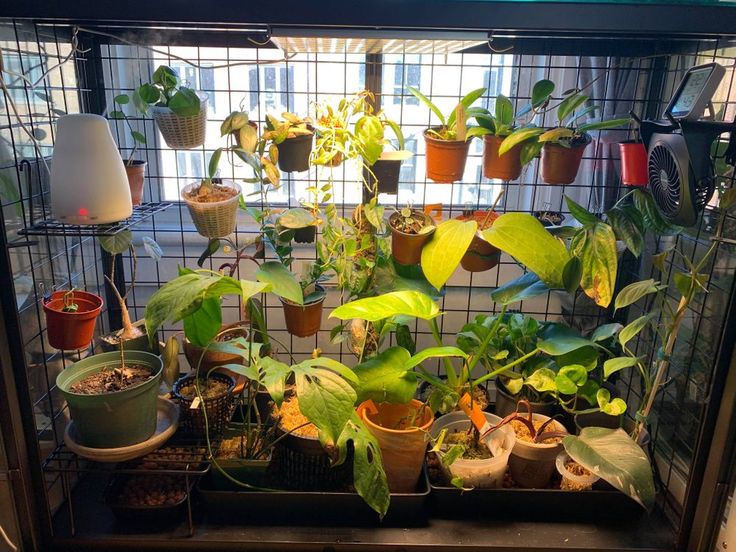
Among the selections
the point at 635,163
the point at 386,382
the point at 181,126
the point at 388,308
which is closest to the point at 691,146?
the point at 635,163

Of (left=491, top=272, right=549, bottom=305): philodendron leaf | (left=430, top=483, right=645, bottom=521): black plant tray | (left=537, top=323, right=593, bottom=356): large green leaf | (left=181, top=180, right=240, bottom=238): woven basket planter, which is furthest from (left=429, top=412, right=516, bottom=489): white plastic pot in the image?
(left=181, top=180, right=240, bottom=238): woven basket planter

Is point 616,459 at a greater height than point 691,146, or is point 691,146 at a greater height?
point 691,146

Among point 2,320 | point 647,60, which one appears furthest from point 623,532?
point 2,320

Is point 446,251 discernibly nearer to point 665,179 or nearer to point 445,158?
point 445,158

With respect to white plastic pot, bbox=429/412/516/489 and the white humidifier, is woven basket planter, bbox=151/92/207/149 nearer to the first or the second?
the white humidifier

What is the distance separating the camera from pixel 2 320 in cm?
125

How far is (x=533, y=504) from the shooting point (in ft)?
5.10

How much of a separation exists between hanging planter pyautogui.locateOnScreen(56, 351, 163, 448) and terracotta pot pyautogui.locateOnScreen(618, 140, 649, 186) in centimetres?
133

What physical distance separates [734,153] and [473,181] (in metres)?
0.90

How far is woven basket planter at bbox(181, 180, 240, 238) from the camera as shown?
1.55 m

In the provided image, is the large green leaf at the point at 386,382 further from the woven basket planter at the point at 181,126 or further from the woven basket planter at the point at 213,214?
the woven basket planter at the point at 181,126

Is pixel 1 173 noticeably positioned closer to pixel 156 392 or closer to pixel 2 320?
pixel 2 320

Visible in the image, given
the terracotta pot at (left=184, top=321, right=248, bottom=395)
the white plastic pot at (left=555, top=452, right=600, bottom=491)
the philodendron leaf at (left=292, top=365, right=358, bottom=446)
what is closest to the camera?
the philodendron leaf at (left=292, top=365, right=358, bottom=446)

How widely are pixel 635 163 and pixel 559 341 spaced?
52 centimetres
